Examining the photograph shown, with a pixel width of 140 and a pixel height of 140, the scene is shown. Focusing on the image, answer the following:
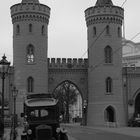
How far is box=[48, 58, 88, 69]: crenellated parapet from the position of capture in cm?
5610

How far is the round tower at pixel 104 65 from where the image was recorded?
5441cm

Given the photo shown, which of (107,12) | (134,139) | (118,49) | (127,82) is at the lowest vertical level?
(134,139)

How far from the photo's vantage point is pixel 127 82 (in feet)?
184

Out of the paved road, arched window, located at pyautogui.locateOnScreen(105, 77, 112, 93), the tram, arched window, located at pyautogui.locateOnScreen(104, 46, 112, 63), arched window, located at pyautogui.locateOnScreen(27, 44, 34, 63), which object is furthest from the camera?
arched window, located at pyautogui.locateOnScreen(104, 46, 112, 63)

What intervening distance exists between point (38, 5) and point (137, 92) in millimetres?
16109

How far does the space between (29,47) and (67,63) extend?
17.5 feet

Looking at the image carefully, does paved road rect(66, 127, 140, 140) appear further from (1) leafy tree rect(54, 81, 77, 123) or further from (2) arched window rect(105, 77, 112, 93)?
(1) leafy tree rect(54, 81, 77, 123)

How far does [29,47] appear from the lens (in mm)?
54281

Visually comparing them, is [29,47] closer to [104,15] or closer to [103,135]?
[104,15]

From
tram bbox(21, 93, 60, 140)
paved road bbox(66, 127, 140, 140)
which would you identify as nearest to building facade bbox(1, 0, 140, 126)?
paved road bbox(66, 127, 140, 140)

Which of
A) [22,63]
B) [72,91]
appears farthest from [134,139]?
[72,91]

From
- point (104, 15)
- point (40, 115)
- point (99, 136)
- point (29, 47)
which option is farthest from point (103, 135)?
point (104, 15)

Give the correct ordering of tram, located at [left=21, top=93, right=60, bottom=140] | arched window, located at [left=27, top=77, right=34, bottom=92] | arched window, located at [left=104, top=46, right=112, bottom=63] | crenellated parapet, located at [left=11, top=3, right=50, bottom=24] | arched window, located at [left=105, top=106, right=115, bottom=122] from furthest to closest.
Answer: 1. arched window, located at [left=104, top=46, right=112, bottom=63]
2. arched window, located at [left=105, top=106, right=115, bottom=122]
3. crenellated parapet, located at [left=11, top=3, right=50, bottom=24]
4. arched window, located at [left=27, top=77, right=34, bottom=92]
5. tram, located at [left=21, top=93, right=60, bottom=140]

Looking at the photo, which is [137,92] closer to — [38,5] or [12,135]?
[38,5]
